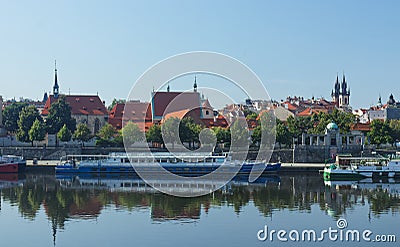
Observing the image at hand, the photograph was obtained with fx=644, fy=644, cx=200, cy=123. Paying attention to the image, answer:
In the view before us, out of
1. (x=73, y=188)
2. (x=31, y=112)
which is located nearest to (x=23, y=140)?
(x=31, y=112)

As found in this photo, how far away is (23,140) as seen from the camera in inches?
2832

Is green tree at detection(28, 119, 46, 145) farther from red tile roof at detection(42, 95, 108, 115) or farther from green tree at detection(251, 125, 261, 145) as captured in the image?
green tree at detection(251, 125, 261, 145)

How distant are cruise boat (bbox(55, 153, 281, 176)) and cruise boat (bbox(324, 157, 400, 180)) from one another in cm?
552

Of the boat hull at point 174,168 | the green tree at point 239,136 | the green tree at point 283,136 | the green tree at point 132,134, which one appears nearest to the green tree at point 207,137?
the green tree at point 239,136

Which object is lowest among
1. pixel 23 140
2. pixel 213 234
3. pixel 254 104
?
pixel 213 234

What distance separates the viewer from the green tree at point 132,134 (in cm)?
7012

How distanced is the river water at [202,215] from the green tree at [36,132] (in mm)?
21798

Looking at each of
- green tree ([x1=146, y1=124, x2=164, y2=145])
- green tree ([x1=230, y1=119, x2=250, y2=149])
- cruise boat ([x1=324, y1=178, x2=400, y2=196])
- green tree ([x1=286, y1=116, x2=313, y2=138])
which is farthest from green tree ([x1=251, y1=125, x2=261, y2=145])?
cruise boat ([x1=324, y1=178, x2=400, y2=196])

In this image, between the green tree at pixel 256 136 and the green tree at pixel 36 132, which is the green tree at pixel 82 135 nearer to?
the green tree at pixel 36 132

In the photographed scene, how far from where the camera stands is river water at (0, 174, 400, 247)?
28758mm

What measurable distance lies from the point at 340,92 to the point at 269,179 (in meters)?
87.2

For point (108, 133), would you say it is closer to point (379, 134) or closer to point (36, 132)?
point (36, 132)

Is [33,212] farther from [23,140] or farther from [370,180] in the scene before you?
[23,140]

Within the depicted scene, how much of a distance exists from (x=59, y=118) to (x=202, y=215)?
44.4 m
